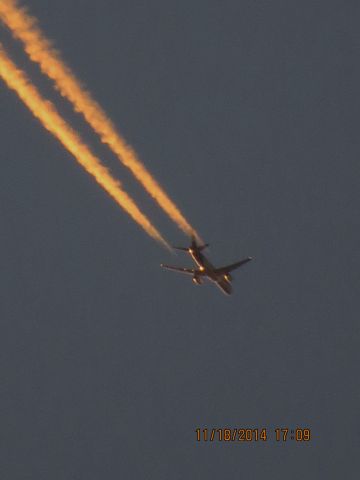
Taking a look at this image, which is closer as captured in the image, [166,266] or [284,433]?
[166,266]

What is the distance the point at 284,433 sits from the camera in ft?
352

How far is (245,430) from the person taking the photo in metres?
110

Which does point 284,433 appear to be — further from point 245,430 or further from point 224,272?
point 224,272

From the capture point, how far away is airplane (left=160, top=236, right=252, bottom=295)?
81625 millimetres

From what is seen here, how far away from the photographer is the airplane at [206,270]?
81.6m

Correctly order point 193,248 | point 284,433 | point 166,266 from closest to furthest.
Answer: point 193,248
point 166,266
point 284,433

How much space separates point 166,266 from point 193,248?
28.2 feet

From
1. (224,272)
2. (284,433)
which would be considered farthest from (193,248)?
(284,433)

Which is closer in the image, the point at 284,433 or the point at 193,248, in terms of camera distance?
the point at 193,248

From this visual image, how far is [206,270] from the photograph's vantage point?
84.5 m

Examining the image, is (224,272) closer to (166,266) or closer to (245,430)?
(166,266)

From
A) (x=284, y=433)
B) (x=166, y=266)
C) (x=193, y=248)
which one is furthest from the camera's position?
(x=284, y=433)

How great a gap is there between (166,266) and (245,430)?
25.4 m

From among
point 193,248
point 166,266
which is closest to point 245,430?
point 166,266
